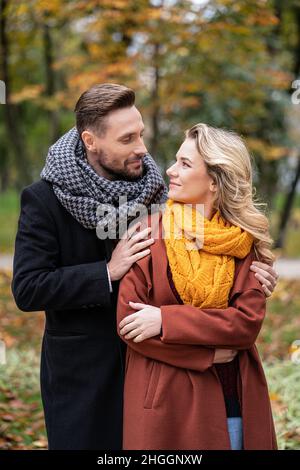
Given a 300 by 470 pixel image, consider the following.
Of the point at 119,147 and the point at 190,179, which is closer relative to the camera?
the point at 190,179

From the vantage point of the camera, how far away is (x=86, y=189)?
2455mm

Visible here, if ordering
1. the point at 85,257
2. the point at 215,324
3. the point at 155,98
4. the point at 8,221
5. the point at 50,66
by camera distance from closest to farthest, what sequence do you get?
the point at 215,324
the point at 85,257
the point at 155,98
the point at 50,66
the point at 8,221

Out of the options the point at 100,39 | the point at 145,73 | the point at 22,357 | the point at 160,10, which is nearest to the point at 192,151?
the point at 22,357

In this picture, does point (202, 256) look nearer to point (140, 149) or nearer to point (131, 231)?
point (131, 231)

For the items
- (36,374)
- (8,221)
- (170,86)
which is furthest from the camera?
(8,221)

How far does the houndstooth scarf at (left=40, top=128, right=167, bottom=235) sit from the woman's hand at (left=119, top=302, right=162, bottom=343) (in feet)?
1.27

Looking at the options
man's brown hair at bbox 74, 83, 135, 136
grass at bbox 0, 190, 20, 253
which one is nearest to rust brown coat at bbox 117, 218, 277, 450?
man's brown hair at bbox 74, 83, 135, 136

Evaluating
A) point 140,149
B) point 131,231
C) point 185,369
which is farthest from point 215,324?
point 140,149

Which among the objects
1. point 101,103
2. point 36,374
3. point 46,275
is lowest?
point 36,374

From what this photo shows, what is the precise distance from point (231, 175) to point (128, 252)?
492 mm

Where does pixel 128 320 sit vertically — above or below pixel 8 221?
above
